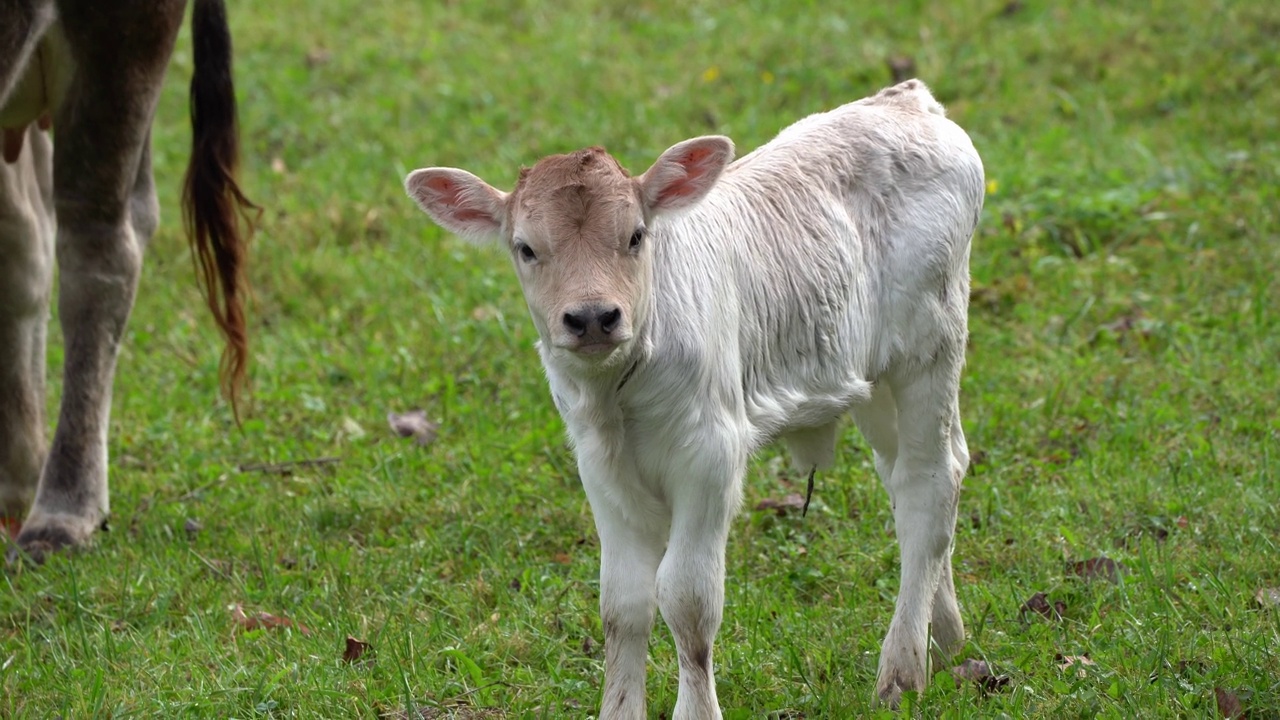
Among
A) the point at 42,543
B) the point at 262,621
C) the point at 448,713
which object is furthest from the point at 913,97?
the point at 42,543

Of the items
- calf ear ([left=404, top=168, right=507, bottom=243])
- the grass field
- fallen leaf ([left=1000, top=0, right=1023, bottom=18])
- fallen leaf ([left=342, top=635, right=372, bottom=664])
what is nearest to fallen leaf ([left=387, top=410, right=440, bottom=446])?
the grass field

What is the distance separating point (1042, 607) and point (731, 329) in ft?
4.91

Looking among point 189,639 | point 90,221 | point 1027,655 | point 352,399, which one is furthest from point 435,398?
point 1027,655

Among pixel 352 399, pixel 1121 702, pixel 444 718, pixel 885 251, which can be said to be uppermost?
pixel 885 251

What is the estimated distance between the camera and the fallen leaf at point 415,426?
6727 mm

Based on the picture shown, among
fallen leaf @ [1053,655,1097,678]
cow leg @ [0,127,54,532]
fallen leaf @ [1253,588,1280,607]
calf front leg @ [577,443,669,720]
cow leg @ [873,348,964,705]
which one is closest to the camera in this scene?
calf front leg @ [577,443,669,720]

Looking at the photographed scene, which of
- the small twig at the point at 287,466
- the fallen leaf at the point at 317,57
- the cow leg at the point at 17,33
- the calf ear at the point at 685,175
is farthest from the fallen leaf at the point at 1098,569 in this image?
the fallen leaf at the point at 317,57

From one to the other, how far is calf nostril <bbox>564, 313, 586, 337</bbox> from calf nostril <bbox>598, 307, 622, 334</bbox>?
0.04 meters

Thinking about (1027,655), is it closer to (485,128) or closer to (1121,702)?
(1121,702)

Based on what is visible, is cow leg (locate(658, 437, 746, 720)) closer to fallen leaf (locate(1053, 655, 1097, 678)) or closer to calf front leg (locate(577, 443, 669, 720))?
calf front leg (locate(577, 443, 669, 720))

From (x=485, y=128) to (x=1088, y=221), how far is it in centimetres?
400

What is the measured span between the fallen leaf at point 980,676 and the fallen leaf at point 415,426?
2830mm

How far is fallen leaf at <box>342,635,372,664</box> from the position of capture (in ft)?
16.1

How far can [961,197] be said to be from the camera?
4715 mm
